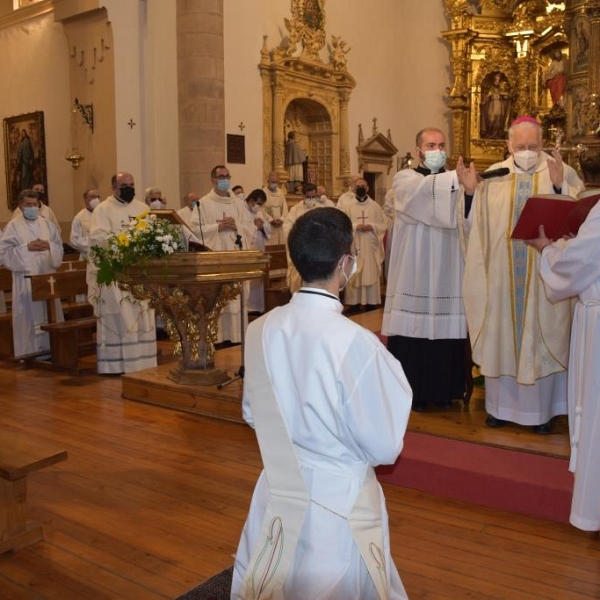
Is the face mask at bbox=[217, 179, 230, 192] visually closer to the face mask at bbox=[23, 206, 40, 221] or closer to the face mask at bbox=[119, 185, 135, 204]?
the face mask at bbox=[119, 185, 135, 204]

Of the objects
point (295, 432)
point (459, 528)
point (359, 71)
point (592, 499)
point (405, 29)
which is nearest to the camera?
point (295, 432)

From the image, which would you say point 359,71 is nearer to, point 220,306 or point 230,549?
point 220,306

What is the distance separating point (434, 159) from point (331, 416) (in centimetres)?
318

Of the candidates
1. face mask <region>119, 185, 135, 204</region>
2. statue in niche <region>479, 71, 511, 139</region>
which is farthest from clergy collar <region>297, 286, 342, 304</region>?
statue in niche <region>479, 71, 511, 139</region>

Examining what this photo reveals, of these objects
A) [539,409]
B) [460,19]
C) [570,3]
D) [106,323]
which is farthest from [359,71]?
[539,409]

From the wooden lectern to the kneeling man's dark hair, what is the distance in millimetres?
4048

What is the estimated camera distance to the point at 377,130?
1836 cm

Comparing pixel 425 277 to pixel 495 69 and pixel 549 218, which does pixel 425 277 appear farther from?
pixel 495 69

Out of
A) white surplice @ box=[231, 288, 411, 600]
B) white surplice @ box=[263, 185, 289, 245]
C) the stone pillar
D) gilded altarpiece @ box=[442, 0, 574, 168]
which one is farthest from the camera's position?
gilded altarpiece @ box=[442, 0, 574, 168]

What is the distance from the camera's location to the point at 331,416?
225 centimetres

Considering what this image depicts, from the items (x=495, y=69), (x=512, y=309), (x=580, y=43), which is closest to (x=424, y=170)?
(x=512, y=309)

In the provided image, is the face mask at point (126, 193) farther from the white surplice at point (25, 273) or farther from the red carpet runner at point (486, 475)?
the red carpet runner at point (486, 475)

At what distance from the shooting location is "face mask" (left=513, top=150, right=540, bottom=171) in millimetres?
4910

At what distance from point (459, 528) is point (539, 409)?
3.79 ft
